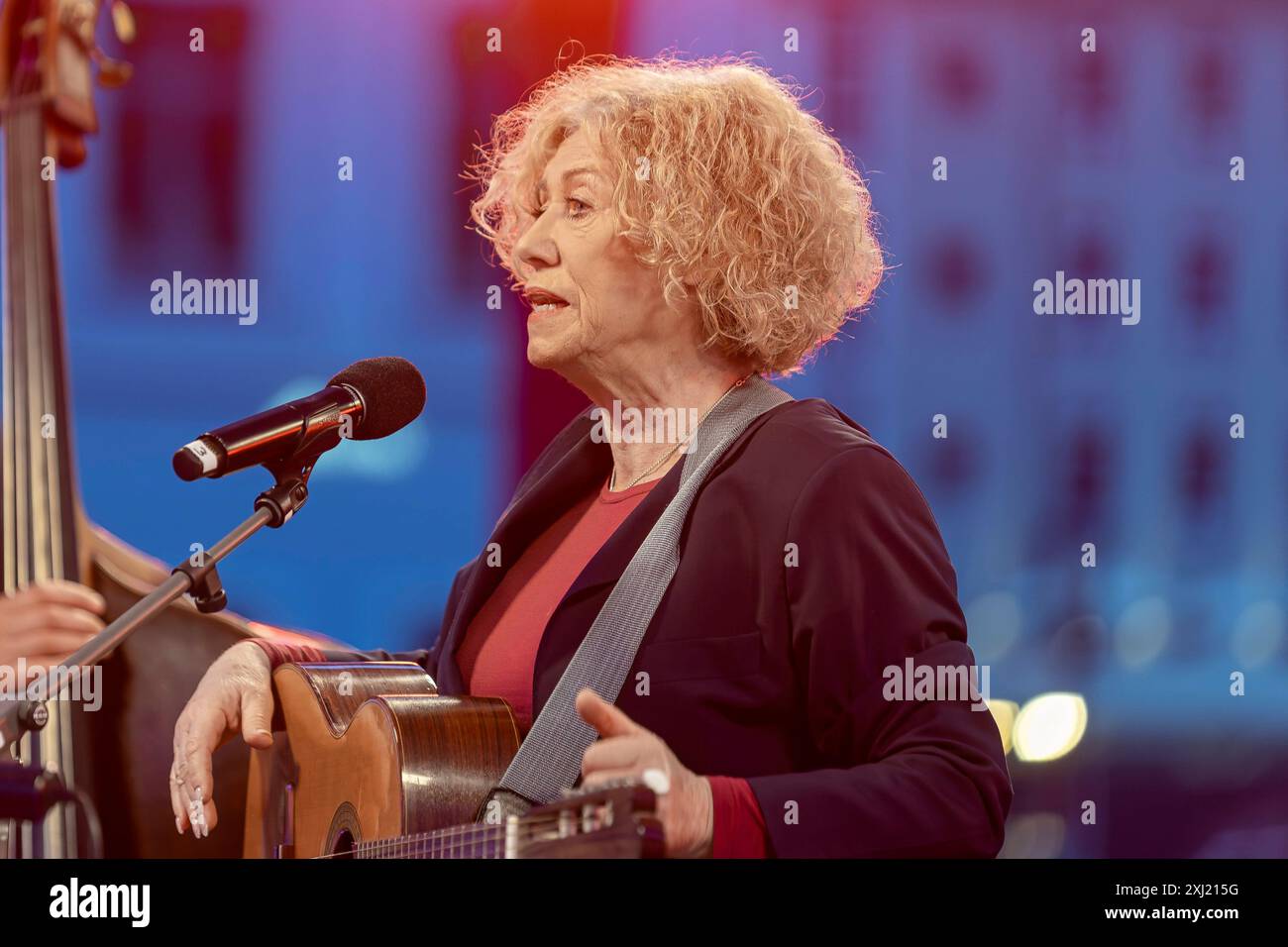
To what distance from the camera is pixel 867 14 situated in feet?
9.38

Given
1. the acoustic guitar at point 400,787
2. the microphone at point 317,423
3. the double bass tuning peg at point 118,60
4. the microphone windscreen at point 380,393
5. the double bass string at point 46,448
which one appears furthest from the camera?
the double bass tuning peg at point 118,60

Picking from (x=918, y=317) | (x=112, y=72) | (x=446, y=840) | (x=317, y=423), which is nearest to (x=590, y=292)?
(x=317, y=423)

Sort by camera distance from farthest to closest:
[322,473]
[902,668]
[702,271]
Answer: [322,473], [702,271], [902,668]

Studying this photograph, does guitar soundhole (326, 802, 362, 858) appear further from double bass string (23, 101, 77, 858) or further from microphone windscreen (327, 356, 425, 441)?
double bass string (23, 101, 77, 858)

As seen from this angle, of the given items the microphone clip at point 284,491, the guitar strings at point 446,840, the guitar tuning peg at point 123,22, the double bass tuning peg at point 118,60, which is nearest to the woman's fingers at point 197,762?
the guitar strings at point 446,840

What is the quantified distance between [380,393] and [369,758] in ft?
1.72

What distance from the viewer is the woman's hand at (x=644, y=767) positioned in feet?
4.41

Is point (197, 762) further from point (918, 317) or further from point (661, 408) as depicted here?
point (918, 317)

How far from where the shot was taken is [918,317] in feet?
9.86

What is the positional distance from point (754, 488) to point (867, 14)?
154cm

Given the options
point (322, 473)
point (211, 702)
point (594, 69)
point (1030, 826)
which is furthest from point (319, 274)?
point (1030, 826)

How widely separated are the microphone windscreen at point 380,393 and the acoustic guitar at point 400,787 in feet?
1.28

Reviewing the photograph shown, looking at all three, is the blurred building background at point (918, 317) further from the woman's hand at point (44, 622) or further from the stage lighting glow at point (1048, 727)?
the woman's hand at point (44, 622)
